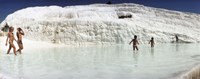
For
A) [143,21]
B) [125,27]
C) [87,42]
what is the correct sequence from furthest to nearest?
[143,21] → [125,27] → [87,42]

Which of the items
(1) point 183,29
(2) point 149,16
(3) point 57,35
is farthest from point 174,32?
(3) point 57,35

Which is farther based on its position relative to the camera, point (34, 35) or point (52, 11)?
point (52, 11)

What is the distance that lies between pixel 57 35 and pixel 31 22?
140 inches

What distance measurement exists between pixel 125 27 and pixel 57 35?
568 centimetres

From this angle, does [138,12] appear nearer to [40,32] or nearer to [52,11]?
[52,11]

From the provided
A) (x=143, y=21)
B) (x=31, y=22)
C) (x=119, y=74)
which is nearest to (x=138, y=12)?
(x=143, y=21)

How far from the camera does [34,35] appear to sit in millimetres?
32438

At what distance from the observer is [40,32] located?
3262 centimetres

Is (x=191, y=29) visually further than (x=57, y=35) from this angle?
Yes

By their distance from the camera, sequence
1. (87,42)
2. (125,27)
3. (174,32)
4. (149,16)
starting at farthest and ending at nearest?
(149,16), (174,32), (125,27), (87,42)

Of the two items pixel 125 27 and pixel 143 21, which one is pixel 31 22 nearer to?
pixel 125 27

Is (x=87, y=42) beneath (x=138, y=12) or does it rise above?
beneath

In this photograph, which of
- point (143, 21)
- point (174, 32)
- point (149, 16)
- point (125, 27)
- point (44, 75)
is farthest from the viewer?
point (149, 16)

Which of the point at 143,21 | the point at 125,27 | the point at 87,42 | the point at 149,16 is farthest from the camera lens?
the point at 149,16
